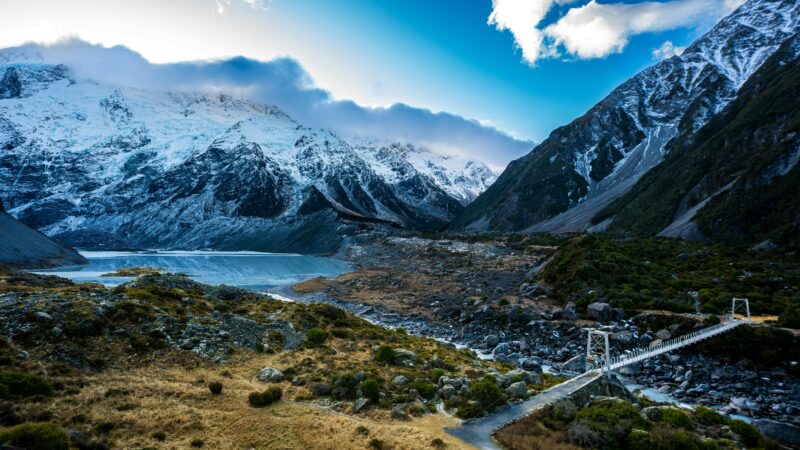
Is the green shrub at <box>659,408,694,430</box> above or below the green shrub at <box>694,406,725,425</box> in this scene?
above

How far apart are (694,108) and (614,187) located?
190 ft

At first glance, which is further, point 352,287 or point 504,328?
point 352,287

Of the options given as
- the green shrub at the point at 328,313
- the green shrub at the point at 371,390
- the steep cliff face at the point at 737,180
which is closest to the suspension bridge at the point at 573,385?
the green shrub at the point at 371,390

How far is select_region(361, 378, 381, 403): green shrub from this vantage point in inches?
870

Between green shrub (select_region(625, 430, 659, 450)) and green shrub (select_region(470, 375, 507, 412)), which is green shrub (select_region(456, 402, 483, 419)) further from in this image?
green shrub (select_region(625, 430, 659, 450))

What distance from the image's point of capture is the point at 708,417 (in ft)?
67.5

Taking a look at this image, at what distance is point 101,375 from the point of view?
22547 mm

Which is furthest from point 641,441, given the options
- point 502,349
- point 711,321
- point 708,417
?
point 711,321

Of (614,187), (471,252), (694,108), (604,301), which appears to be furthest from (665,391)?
(694,108)

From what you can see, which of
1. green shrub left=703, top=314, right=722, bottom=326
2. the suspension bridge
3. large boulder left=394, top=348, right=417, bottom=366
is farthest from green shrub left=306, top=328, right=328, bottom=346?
green shrub left=703, top=314, right=722, bottom=326

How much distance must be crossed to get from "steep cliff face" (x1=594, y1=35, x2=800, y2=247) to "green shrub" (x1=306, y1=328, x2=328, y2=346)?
75.2 metres

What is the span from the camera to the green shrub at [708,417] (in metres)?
20.2

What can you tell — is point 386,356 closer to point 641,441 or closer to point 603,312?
point 641,441

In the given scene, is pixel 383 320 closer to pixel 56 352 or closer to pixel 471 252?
pixel 56 352
